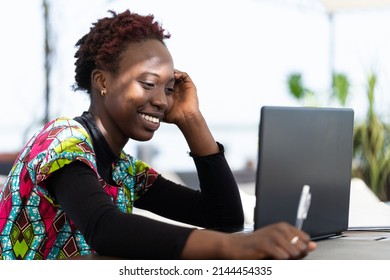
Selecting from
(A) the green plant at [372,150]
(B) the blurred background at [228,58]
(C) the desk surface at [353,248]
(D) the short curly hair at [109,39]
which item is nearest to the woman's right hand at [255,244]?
(C) the desk surface at [353,248]

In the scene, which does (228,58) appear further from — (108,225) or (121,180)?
(108,225)

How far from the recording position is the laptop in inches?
58.2

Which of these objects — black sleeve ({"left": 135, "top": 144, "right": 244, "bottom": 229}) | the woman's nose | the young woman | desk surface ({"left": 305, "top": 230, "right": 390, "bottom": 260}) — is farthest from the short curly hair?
desk surface ({"left": 305, "top": 230, "right": 390, "bottom": 260})

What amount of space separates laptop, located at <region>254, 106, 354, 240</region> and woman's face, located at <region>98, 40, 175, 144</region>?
34cm

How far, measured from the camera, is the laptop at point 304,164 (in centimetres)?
148

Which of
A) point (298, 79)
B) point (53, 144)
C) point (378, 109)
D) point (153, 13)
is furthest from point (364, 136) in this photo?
point (53, 144)

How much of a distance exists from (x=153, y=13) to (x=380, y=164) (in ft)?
14.8

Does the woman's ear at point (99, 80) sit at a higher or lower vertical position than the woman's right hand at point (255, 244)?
higher

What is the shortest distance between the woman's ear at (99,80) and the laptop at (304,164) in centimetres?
48

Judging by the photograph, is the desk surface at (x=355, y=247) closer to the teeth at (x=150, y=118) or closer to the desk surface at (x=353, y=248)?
the desk surface at (x=353, y=248)

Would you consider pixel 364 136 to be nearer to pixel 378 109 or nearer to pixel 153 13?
pixel 378 109

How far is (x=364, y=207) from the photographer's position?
2.56 meters

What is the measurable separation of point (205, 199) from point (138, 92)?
1.60ft

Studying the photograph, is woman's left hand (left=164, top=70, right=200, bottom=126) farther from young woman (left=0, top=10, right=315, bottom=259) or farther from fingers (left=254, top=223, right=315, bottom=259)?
fingers (left=254, top=223, right=315, bottom=259)
